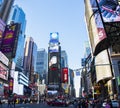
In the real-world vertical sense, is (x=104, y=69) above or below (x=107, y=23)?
below

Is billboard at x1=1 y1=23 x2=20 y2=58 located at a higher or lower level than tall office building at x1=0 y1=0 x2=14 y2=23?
lower

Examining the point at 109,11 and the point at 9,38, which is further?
the point at 9,38

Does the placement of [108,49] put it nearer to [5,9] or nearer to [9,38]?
[9,38]

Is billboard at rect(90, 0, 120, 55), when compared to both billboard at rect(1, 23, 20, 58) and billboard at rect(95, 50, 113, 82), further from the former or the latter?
billboard at rect(1, 23, 20, 58)

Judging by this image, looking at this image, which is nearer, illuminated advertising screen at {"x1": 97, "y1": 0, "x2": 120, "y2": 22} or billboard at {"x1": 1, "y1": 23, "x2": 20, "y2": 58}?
illuminated advertising screen at {"x1": 97, "y1": 0, "x2": 120, "y2": 22}

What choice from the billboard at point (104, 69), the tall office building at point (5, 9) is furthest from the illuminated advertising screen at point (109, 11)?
the tall office building at point (5, 9)

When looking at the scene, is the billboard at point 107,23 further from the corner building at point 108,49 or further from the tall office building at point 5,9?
the tall office building at point 5,9

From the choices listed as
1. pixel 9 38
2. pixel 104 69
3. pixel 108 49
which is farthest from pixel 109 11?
pixel 9 38

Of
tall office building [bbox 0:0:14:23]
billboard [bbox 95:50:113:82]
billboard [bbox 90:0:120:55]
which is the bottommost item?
billboard [bbox 95:50:113:82]

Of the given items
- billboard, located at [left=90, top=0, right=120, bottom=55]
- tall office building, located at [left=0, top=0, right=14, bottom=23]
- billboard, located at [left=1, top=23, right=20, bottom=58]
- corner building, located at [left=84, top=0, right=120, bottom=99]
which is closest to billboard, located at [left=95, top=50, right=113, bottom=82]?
corner building, located at [left=84, top=0, right=120, bottom=99]

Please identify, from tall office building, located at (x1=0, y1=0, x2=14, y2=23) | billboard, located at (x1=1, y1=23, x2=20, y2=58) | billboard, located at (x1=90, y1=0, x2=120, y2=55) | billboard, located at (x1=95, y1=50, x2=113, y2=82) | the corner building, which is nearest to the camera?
the corner building

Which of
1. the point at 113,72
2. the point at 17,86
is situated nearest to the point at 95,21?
the point at 113,72

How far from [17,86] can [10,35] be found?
196 feet

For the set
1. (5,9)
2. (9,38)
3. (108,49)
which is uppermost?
(5,9)
